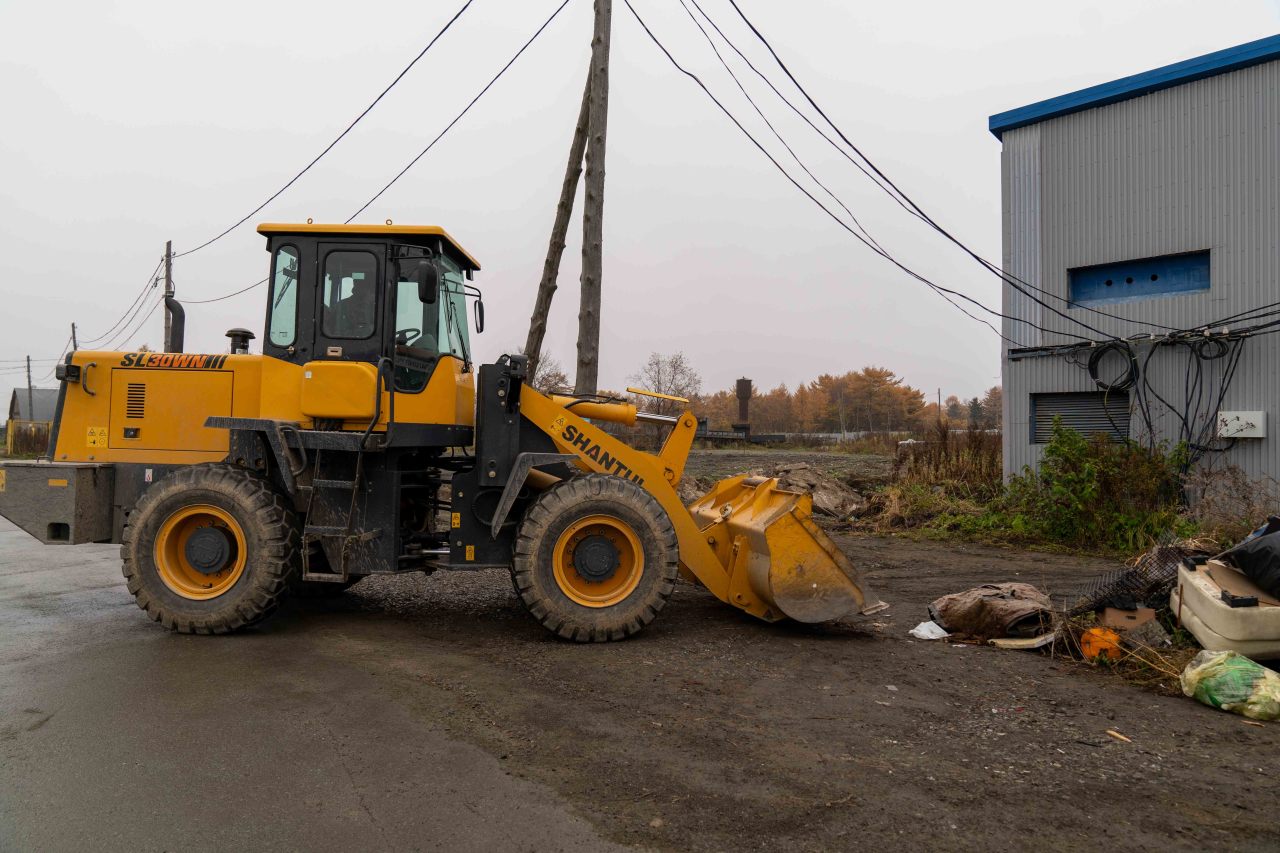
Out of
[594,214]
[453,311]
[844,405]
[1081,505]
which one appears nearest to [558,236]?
[594,214]

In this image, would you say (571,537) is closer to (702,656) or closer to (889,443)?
(702,656)

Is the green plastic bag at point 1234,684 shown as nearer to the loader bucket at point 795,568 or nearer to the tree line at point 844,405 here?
the loader bucket at point 795,568

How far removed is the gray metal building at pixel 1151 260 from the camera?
11.2 metres

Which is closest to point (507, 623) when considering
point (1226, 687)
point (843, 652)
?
point (843, 652)

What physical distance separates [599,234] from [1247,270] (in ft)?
29.2

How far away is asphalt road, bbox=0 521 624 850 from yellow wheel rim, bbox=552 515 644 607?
3.98ft

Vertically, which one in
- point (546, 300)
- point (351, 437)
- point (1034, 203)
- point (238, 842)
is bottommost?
point (238, 842)

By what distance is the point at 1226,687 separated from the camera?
470 cm

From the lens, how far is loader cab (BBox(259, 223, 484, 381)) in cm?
641

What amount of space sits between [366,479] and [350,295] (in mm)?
1440

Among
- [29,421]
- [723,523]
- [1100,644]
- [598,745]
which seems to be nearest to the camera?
[598,745]

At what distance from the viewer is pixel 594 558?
20.2ft

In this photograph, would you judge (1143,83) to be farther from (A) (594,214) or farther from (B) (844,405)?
(B) (844,405)

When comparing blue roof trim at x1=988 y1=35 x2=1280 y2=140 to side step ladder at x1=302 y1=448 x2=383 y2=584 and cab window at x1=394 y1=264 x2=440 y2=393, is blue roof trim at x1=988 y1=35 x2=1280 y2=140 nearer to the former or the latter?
cab window at x1=394 y1=264 x2=440 y2=393
